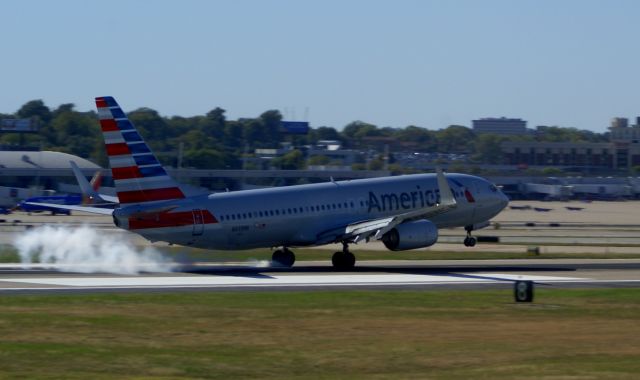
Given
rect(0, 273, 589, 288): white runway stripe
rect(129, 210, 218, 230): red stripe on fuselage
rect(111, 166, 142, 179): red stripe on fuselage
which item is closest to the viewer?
rect(0, 273, 589, 288): white runway stripe


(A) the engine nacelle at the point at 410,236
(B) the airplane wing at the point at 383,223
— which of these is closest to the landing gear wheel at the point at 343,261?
(B) the airplane wing at the point at 383,223

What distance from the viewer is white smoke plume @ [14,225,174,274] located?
55694mm

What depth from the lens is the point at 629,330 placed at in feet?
115

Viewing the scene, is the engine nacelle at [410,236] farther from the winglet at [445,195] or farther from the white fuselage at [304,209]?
the white fuselage at [304,209]

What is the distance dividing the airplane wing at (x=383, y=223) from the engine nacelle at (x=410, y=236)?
38 cm

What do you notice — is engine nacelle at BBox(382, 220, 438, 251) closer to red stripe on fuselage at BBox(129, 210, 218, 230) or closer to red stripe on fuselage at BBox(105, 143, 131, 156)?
red stripe on fuselage at BBox(129, 210, 218, 230)

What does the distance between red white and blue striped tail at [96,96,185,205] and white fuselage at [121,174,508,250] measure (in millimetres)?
1338

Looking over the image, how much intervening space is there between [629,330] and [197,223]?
24065mm

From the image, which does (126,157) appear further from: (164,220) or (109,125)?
(164,220)

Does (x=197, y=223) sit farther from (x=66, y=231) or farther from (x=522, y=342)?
(x=522, y=342)

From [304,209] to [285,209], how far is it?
3.84 ft

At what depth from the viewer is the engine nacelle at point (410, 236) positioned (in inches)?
2238

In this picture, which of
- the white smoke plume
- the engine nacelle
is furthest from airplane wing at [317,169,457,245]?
the white smoke plume

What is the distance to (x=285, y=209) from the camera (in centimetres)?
5766
